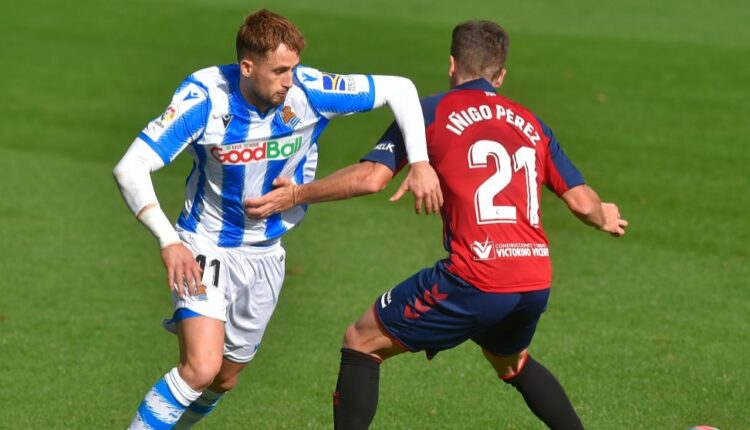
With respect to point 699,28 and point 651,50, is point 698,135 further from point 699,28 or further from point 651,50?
point 699,28

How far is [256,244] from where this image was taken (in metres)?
7.38

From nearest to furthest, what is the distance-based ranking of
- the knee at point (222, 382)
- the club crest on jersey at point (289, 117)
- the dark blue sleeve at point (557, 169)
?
the dark blue sleeve at point (557, 169) → the club crest on jersey at point (289, 117) → the knee at point (222, 382)

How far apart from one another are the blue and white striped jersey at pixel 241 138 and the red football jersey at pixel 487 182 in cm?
60

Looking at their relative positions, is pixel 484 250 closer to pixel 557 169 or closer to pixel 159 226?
pixel 557 169

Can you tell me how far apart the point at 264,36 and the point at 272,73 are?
0.20 m

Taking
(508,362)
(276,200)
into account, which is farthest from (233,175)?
(508,362)

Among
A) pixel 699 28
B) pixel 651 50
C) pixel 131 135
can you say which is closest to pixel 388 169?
pixel 131 135

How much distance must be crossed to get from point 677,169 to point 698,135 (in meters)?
2.16

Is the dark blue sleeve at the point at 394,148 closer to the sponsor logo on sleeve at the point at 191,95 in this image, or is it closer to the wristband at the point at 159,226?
the sponsor logo on sleeve at the point at 191,95

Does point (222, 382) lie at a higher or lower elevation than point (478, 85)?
lower

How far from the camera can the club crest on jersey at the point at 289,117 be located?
7.07m

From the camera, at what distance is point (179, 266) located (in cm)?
628

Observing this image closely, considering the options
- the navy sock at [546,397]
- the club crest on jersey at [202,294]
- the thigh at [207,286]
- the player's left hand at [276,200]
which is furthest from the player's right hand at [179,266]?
the navy sock at [546,397]

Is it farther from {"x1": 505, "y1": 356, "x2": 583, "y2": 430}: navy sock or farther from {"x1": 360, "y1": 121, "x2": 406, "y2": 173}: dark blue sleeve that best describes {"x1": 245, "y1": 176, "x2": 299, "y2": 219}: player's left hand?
{"x1": 505, "y1": 356, "x2": 583, "y2": 430}: navy sock
